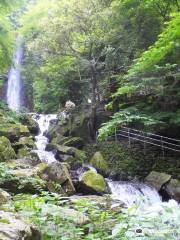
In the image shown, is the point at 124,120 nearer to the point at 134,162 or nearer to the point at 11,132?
the point at 134,162

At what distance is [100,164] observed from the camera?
1296cm

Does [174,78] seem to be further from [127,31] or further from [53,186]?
[53,186]

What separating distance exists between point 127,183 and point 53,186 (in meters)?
4.14

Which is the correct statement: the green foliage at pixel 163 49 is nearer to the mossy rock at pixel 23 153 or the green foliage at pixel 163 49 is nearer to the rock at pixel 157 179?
the rock at pixel 157 179

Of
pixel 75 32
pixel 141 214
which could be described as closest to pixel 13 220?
pixel 141 214

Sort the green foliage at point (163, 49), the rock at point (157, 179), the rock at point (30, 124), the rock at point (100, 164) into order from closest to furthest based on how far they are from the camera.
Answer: the green foliage at point (163, 49)
the rock at point (157, 179)
the rock at point (100, 164)
the rock at point (30, 124)

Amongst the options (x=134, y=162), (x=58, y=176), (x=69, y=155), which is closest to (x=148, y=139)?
(x=134, y=162)

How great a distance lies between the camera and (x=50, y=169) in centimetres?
933

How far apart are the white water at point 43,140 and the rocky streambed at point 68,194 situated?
0.04 meters

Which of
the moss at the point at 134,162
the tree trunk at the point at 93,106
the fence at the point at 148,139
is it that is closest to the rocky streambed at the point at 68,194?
the moss at the point at 134,162

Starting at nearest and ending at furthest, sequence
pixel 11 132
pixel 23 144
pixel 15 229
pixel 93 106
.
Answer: pixel 15 229
pixel 23 144
pixel 11 132
pixel 93 106

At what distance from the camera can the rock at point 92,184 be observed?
944 cm

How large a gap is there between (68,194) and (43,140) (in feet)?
29.8

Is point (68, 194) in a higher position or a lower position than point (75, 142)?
lower
